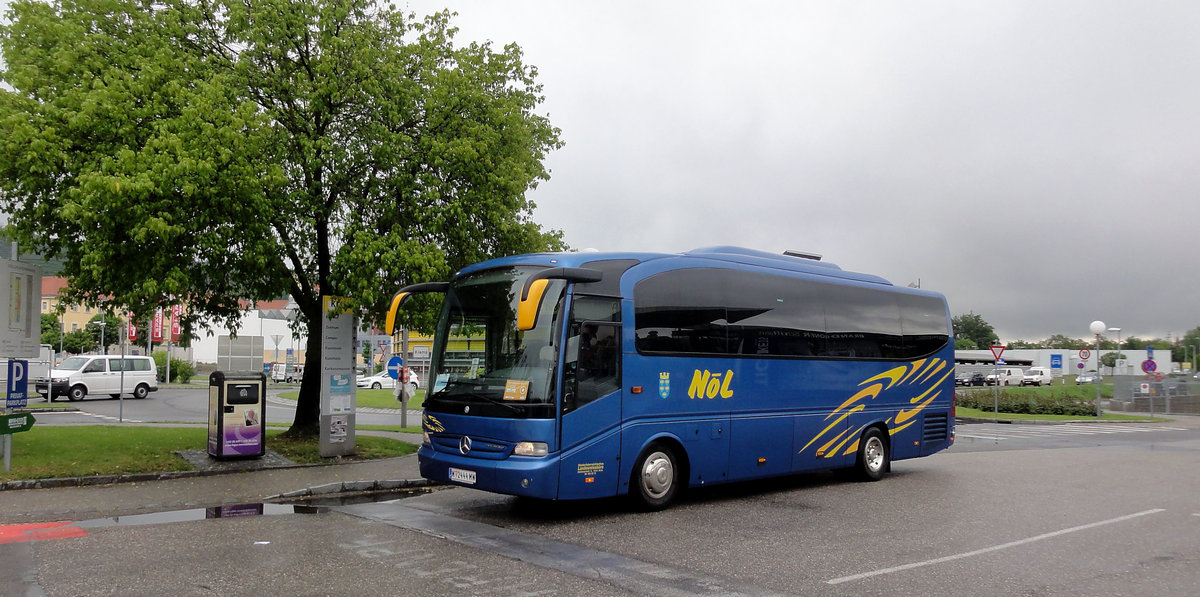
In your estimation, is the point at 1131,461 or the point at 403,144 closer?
the point at 403,144

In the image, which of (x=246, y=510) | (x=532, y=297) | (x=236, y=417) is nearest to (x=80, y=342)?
(x=236, y=417)

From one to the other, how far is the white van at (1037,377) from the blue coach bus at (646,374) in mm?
64445

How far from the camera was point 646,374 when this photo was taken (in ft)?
33.8

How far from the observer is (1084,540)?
8.73 m

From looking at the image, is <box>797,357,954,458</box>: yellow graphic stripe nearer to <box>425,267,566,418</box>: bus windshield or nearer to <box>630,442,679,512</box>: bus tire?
<box>630,442,679,512</box>: bus tire

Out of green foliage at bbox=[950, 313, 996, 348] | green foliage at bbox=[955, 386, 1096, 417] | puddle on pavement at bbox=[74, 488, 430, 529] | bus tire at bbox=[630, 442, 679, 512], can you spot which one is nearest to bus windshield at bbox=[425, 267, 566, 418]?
bus tire at bbox=[630, 442, 679, 512]

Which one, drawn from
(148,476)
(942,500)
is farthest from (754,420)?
(148,476)

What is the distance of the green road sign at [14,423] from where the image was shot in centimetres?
1200

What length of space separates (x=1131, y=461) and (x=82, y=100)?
20.0m

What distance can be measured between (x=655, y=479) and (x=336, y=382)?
6962mm

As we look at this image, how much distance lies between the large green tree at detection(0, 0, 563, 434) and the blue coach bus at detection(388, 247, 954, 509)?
3531 mm

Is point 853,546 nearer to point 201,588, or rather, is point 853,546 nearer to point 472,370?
point 472,370

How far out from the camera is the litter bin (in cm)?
1399

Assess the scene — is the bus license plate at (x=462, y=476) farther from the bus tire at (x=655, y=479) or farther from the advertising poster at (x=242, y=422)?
the advertising poster at (x=242, y=422)
